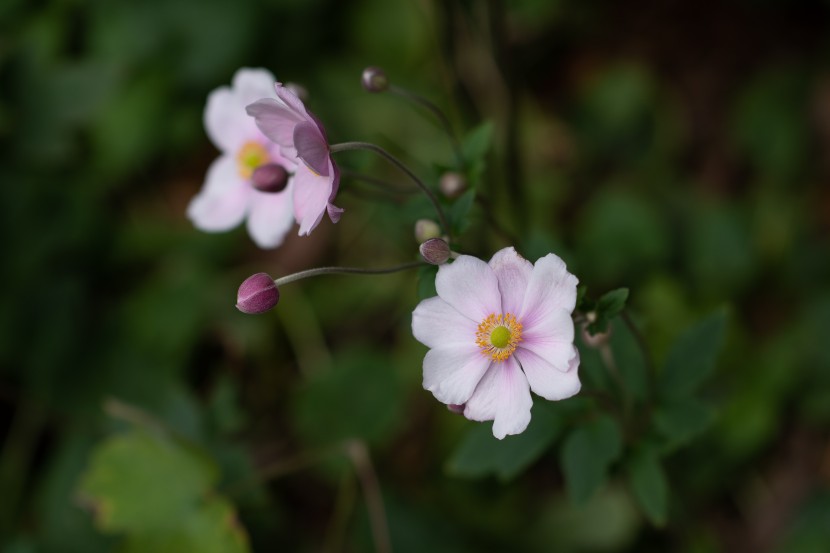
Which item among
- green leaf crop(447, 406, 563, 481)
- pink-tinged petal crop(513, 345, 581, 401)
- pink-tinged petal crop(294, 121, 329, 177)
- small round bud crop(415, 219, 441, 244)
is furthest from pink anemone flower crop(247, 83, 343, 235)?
green leaf crop(447, 406, 563, 481)

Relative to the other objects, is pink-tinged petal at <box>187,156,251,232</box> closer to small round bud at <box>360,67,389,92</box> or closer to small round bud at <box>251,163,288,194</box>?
small round bud at <box>251,163,288,194</box>

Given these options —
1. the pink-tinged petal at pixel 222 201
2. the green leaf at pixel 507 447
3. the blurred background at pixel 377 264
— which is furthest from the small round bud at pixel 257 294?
the blurred background at pixel 377 264

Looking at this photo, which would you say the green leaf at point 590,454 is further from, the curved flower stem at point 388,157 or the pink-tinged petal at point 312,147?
the pink-tinged petal at point 312,147

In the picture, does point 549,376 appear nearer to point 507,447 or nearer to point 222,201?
point 507,447

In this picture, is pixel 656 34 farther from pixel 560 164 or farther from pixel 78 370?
pixel 78 370

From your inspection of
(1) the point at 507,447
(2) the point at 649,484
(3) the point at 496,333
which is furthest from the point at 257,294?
(2) the point at 649,484

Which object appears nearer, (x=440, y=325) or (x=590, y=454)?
(x=440, y=325)
